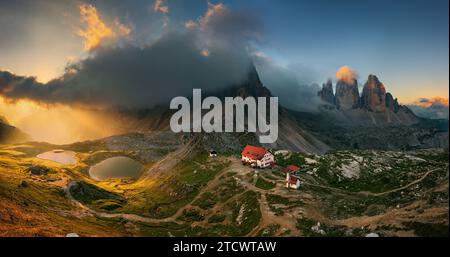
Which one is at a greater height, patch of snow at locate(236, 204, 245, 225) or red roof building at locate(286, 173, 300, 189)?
red roof building at locate(286, 173, 300, 189)

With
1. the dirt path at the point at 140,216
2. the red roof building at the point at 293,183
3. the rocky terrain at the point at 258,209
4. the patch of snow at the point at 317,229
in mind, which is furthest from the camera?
the dirt path at the point at 140,216

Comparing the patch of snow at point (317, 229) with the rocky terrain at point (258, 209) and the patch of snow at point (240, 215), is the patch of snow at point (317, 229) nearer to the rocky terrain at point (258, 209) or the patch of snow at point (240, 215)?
the rocky terrain at point (258, 209)

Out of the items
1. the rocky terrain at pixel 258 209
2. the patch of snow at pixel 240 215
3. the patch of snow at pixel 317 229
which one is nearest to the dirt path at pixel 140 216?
the rocky terrain at pixel 258 209

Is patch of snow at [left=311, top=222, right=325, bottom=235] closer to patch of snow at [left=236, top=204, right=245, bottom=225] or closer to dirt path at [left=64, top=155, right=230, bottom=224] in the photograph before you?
patch of snow at [left=236, top=204, right=245, bottom=225]

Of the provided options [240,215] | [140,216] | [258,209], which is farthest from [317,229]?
[140,216]

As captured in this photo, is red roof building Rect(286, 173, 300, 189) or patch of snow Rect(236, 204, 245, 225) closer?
patch of snow Rect(236, 204, 245, 225)

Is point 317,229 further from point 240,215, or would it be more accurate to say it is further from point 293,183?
point 293,183

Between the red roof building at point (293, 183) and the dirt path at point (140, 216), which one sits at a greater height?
the red roof building at point (293, 183)

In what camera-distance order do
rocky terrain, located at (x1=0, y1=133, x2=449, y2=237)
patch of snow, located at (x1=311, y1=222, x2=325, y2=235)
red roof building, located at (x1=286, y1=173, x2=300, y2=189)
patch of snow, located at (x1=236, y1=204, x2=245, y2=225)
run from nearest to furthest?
rocky terrain, located at (x1=0, y1=133, x2=449, y2=237) → patch of snow, located at (x1=311, y1=222, x2=325, y2=235) → patch of snow, located at (x1=236, y1=204, x2=245, y2=225) → red roof building, located at (x1=286, y1=173, x2=300, y2=189)

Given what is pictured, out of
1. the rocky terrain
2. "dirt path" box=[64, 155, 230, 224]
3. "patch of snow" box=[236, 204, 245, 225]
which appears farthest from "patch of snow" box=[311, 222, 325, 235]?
"dirt path" box=[64, 155, 230, 224]

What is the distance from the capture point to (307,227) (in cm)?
11144
